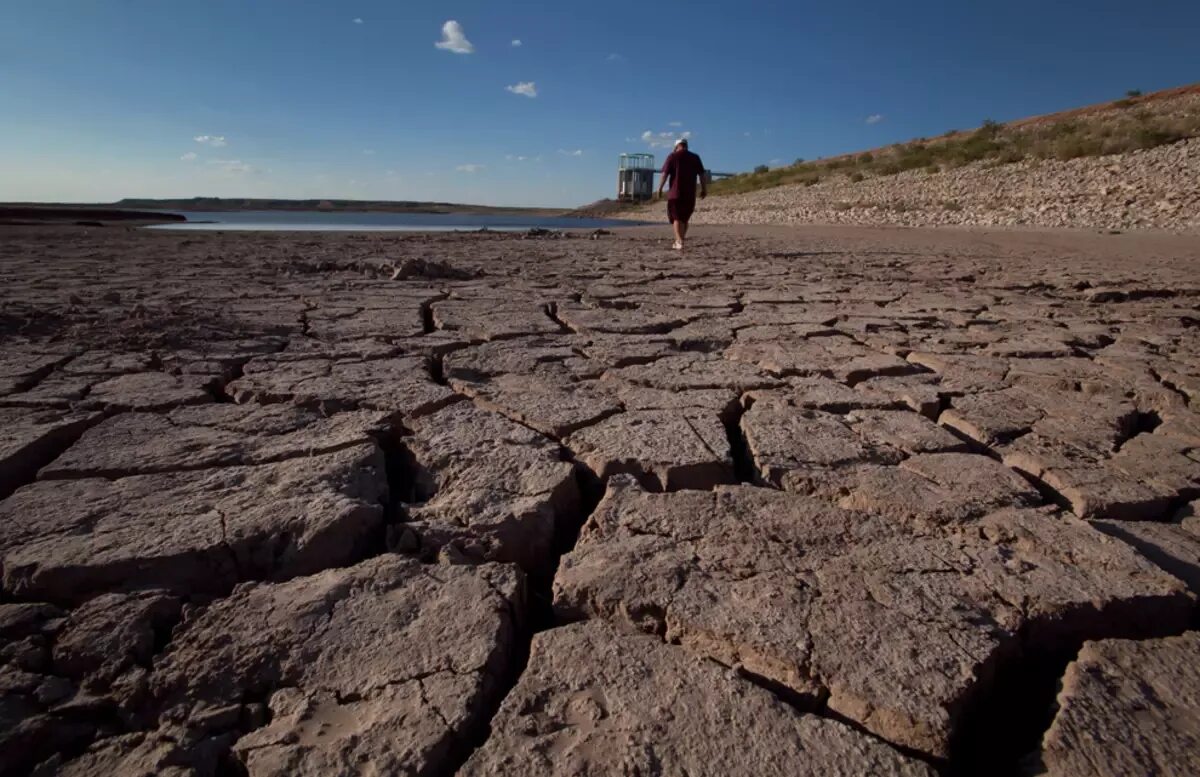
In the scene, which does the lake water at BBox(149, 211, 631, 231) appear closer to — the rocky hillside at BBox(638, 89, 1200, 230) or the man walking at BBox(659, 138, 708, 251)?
the rocky hillside at BBox(638, 89, 1200, 230)

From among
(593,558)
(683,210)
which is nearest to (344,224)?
(683,210)

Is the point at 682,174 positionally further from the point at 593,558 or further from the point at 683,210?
the point at 593,558

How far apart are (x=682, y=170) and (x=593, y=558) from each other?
5698 mm

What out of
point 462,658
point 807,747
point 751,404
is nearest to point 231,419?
point 462,658

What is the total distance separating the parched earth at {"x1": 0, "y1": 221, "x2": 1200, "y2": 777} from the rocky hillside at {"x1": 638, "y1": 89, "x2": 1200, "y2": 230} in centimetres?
818

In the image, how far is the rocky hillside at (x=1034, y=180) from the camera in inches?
341

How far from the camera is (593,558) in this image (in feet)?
3.48

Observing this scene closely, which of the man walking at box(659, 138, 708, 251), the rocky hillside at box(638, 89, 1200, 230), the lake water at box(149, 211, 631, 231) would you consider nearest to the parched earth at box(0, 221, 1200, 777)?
the man walking at box(659, 138, 708, 251)

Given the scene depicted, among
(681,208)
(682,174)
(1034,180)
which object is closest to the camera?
(682,174)

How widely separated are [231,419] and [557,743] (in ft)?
4.27

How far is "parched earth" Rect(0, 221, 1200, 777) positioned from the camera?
29.4 inches

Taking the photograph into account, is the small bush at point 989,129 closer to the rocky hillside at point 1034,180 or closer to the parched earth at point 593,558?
the rocky hillside at point 1034,180

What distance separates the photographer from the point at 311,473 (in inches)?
51.7

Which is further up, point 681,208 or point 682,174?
point 682,174
